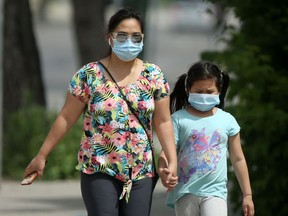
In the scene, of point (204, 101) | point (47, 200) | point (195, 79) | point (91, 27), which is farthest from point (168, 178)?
point (91, 27)

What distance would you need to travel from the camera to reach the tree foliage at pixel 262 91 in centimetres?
898

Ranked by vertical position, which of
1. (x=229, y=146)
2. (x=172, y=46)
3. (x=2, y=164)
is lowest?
(x=172, y=46)

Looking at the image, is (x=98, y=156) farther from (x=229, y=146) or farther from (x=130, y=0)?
(x=130, y=0)

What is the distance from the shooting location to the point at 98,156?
6105mm

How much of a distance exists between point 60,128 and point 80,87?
0.25 m

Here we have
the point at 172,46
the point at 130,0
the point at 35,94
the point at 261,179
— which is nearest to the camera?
the point at 261,179

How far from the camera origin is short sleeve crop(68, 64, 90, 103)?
20.2ft

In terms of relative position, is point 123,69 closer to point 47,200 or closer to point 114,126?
point 114,126

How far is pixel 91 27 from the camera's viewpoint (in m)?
18.9

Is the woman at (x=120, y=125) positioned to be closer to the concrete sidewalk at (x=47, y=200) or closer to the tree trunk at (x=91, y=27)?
the concrete sidewalk at (x=47, y=200)

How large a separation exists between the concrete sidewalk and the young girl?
3388mm

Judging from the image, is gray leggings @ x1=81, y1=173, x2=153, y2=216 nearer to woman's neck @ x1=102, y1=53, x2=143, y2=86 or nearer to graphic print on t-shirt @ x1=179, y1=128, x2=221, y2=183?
graphic print on t-shirt @ x1=179, y1=128, x2=221, y2=183

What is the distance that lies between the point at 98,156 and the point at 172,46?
4546 centimetres

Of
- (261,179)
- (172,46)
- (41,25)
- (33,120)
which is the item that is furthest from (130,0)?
(41,25)
